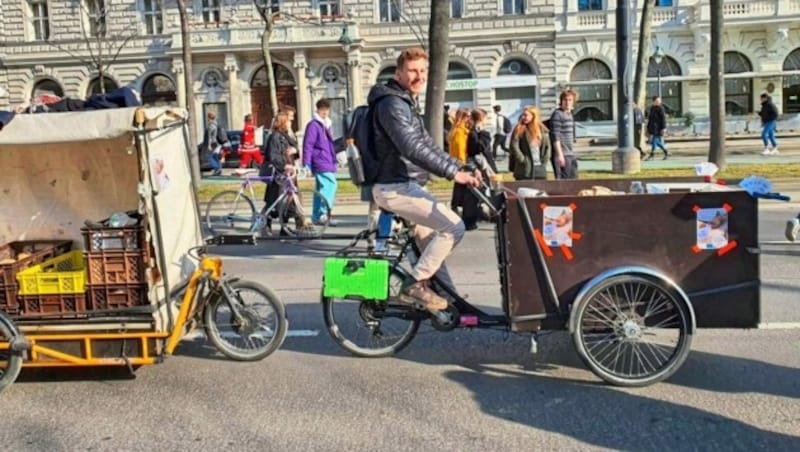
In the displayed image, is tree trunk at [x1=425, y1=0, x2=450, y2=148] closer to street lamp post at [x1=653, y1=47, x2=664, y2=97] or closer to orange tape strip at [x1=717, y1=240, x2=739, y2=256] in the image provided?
orange tape strip at [x1=717, y1=240, x2=739, y2=256]

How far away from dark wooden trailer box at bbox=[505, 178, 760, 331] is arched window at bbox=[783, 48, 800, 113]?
42118 millimetres

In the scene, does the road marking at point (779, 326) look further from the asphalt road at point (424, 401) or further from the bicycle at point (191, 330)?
the bicycle at point (191, 330)

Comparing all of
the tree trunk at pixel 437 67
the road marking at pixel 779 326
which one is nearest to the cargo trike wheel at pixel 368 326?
the road marking at pixel 779 326

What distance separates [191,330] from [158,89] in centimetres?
4351

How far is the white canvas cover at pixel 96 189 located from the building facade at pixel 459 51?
36.9 m

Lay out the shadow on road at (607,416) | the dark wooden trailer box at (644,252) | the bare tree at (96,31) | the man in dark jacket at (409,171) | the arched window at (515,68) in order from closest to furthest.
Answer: the shadow on road at (607,416)
the dark wooden trailer box at (644,252)
the man in dark jacket at (409,171)
the arched window at (515,68)
the bare tree at (96,31)

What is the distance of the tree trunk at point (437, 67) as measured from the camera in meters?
16.5

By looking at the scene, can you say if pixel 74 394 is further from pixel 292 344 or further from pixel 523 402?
pixel 523 402

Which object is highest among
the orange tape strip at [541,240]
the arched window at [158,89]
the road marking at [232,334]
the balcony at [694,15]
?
the balcony at [694,15]

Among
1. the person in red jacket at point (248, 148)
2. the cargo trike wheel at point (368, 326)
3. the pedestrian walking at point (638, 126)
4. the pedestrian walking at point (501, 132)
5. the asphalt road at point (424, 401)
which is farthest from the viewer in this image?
the pedestrian walking at point (501, 132)

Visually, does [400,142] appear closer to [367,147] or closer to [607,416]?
[367,147]

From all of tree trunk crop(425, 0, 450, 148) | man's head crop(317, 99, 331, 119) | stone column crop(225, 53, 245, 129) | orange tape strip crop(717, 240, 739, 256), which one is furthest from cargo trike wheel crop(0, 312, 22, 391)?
stone column crop(225, 53, 245, 129)

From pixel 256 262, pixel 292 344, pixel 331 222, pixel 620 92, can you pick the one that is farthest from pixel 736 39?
pixel 292 344

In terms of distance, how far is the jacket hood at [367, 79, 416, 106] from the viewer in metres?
5.19
